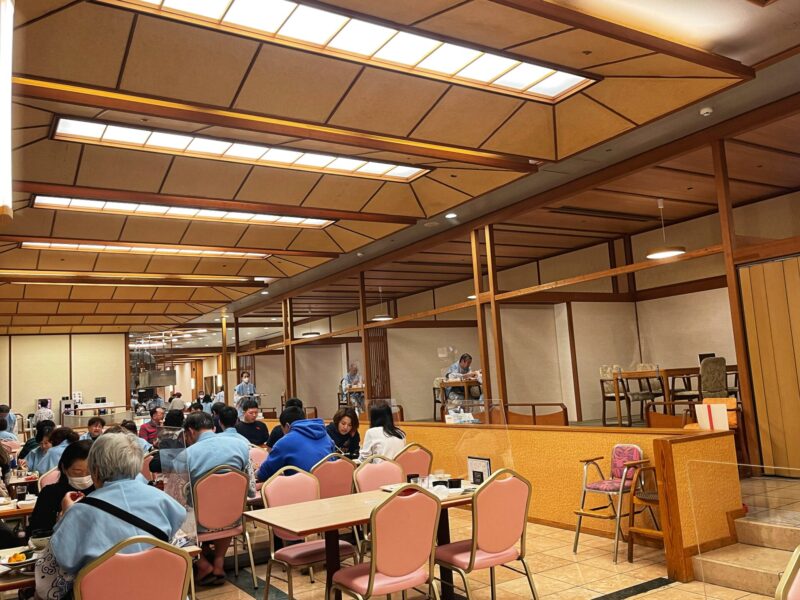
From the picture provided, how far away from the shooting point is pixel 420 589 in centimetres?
471

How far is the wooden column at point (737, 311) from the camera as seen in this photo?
18.4ft

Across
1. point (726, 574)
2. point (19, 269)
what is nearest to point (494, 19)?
point (726, 574)

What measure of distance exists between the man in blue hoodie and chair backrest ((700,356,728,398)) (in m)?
4.57

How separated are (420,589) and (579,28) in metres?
3.90

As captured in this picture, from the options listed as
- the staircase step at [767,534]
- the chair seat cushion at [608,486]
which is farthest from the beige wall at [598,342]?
the staircase step at [767,534]

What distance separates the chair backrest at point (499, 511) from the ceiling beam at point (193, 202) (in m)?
4.36

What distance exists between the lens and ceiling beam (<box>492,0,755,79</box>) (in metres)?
3.54

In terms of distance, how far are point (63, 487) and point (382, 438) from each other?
9.38 ft

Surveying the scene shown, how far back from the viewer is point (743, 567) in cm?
380

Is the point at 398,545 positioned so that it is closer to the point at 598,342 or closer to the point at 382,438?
the point at 382,438

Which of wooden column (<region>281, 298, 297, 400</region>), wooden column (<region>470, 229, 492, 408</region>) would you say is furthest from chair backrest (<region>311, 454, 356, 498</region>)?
wooden column (<region>281, 298, 297, 400</region>)

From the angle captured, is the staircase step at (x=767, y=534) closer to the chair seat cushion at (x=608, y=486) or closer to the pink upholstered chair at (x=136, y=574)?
the chair seat cushion at (x=608, y=486)

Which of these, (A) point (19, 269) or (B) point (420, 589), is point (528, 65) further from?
(A) point (19, 269)

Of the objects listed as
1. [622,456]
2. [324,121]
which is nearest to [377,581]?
[622,456]
